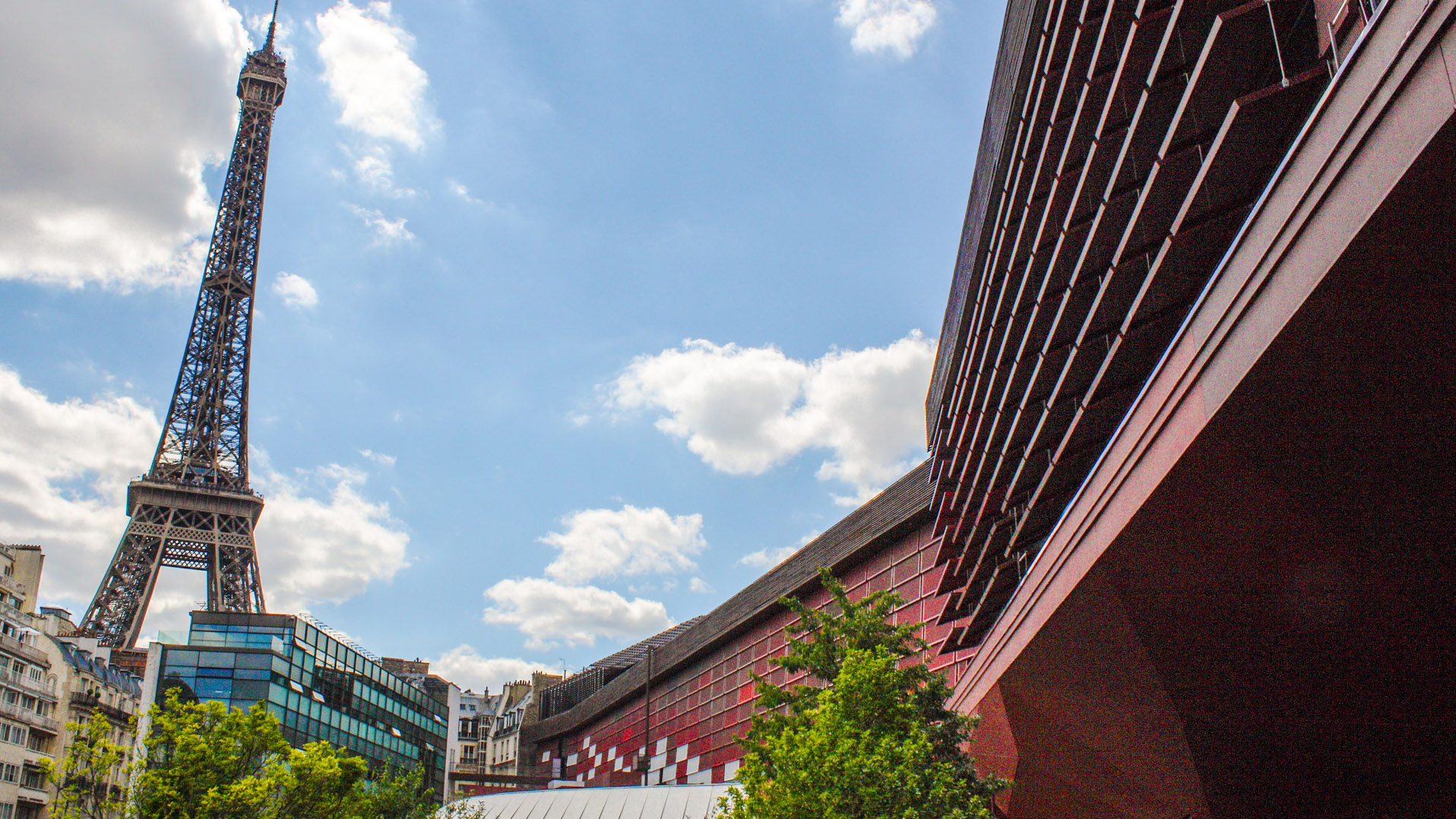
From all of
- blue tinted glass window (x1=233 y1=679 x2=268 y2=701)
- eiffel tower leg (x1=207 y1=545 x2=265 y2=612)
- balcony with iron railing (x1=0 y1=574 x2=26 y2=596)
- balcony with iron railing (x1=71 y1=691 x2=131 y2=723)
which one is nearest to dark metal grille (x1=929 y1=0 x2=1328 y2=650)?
blue tinted glass window (x1=233 y1=679 x2=268 y2=701)

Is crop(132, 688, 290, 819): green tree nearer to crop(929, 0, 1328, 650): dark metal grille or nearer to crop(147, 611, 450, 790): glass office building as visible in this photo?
crop(147, 611, 450, 790): glass office building

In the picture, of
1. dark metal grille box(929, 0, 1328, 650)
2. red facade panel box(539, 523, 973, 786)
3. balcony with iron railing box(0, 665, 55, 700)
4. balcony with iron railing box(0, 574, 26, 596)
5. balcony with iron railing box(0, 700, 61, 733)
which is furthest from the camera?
balcony with iron railing box(0, 574, 26, 596)

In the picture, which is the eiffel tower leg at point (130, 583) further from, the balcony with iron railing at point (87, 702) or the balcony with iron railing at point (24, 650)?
the balcony with iron railing at point (24, 650)

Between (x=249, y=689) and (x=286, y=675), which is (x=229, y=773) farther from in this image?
(x=286, y=675)

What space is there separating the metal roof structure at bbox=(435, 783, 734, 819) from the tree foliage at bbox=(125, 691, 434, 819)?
9.10 metres

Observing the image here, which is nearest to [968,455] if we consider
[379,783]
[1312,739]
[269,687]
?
[1312,739]

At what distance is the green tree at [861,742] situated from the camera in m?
17.9

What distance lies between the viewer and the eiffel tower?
76.5 metres

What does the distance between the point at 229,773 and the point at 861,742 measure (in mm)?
16006

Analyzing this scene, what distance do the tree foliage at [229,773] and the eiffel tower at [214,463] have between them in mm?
53028

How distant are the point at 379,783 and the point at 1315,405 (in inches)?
1374

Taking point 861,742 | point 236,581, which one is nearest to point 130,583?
point 236,581

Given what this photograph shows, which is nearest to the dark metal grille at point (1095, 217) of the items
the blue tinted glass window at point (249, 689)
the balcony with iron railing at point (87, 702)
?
the blue tinted glass window at point (249, 689)

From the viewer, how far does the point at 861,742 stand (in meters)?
18.5
